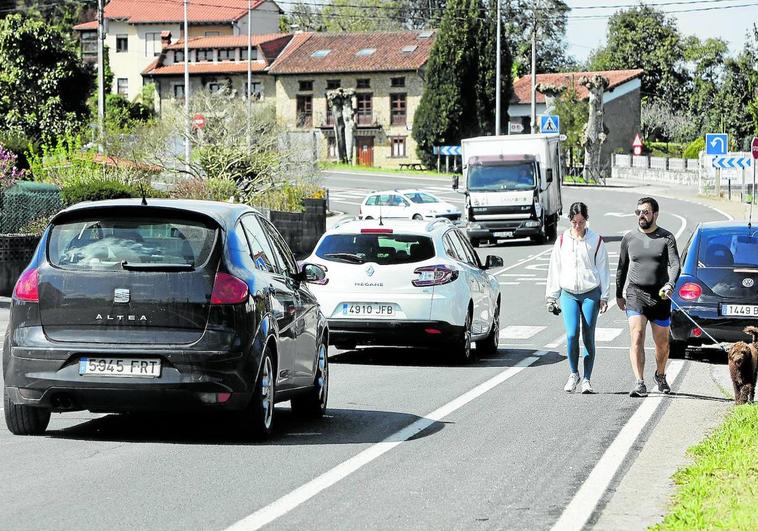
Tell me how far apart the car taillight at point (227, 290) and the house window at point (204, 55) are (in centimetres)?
10454

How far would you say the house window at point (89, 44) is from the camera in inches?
5138

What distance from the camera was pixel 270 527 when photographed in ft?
23.8

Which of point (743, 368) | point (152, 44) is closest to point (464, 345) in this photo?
point (743, 368)

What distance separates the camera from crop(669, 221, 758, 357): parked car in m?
16.5

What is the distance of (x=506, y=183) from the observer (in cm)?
4347

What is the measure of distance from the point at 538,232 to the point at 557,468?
3492cm

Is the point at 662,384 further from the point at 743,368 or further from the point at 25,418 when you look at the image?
the point at 25,418

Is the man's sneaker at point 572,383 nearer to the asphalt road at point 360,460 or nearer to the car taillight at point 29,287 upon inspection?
the asphalt road at point 360,460

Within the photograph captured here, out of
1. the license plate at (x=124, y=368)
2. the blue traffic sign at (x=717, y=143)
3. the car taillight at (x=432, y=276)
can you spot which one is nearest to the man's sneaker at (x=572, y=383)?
the car taillight at (x=432, y=276)

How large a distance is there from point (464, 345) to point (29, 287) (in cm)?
735

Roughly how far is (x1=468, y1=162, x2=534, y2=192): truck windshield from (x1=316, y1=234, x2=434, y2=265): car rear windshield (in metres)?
26.8

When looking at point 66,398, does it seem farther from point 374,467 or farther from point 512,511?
point 512,511

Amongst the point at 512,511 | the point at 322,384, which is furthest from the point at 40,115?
the point at 512,511

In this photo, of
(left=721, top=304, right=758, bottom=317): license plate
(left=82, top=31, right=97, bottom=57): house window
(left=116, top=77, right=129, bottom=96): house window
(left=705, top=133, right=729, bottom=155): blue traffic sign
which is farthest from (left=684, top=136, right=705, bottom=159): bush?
(left=721, top=304, right=758, bottom=317): license plate
